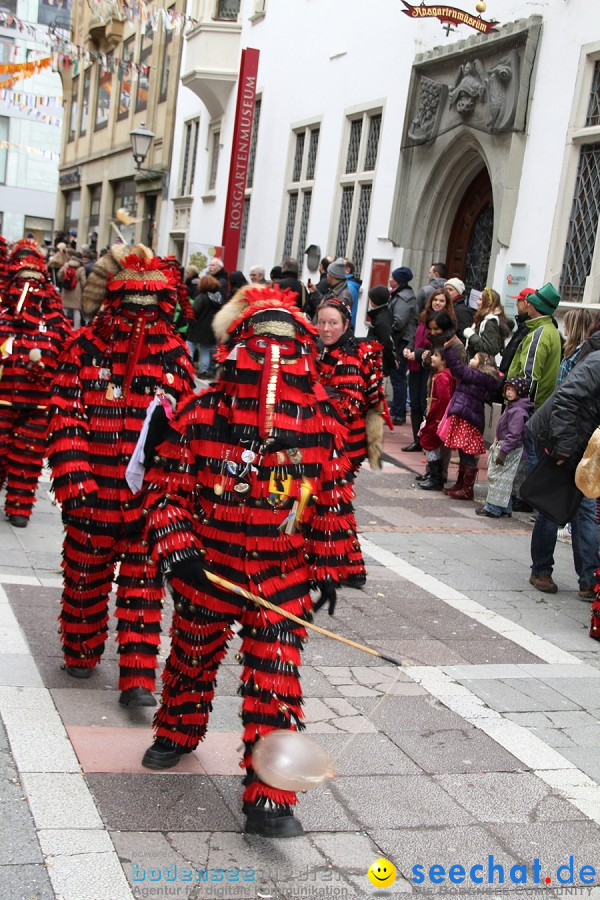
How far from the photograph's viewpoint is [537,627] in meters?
7.01

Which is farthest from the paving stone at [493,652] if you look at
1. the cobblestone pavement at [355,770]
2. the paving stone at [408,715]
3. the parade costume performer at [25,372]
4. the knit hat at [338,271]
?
the knit hat at [338,271]

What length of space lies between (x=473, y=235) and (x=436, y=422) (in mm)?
5308

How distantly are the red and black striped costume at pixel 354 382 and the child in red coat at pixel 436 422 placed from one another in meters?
3.47

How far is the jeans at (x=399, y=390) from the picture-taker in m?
14.3

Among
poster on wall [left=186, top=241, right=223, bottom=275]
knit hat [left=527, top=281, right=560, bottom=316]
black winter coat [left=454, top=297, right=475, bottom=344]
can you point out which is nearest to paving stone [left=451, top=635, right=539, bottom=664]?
knit hat [left=527, top=281, right=560, bottom=316]

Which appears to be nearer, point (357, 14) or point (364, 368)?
point (364, 368)

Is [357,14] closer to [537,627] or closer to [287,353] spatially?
[537,627]

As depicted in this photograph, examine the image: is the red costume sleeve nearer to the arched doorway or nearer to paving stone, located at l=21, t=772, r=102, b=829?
Answer: paving stone, located at l=21, t=772, r=102, b=829

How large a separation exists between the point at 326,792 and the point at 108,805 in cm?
87

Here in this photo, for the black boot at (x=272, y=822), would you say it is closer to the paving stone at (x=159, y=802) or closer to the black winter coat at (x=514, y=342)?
the paving stone at (x=159, y=802)

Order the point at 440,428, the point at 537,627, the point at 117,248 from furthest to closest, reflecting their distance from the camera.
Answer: the point at 440,428
the point at 537,627
the point at 117,248

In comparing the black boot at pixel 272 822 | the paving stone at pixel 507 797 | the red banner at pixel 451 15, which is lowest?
the paving stone at pixel 507 797

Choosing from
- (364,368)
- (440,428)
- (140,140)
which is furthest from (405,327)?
(140,140)

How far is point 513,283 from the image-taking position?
511 inches
